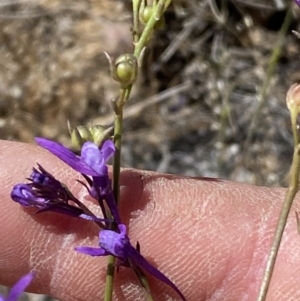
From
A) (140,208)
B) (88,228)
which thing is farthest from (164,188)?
(88,228)

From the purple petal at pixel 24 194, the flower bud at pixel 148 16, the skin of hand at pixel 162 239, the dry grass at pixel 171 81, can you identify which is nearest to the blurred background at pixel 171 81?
the dry grass at pixel 171 81

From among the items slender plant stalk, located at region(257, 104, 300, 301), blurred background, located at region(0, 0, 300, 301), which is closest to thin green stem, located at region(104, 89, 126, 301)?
slender plant stalk, located at region(257, 104, 300, 301)

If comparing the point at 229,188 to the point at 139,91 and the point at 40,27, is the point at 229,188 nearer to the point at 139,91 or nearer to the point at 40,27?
the point at 139,91

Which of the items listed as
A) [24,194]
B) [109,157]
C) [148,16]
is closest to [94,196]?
[109,157]

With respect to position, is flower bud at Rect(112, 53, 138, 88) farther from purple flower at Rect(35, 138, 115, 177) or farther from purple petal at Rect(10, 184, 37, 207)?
purple petal at Rect(10, 184, 37, 207)

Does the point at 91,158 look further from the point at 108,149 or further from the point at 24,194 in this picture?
the point at 24,194

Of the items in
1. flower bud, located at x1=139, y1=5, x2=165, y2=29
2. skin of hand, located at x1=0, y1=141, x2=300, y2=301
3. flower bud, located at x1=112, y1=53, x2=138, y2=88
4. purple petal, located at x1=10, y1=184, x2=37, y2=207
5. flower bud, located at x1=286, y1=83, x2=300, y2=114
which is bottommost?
skin of hand, located at x1=0, y1=141, x2=300, y2=301

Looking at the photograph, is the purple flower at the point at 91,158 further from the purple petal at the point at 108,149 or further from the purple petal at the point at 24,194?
the purple petal at the point at 24,194
